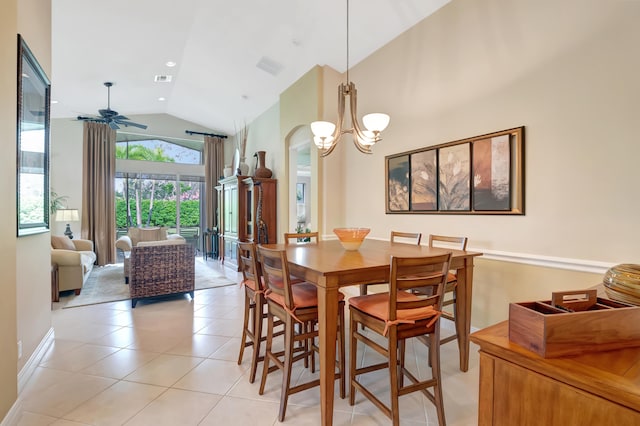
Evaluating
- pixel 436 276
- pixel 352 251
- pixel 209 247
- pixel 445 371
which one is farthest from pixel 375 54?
pixel 209 247

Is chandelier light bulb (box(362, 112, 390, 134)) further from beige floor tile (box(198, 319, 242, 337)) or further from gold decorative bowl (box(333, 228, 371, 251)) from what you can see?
beige floor tile (box(198, 319, 242, 337))

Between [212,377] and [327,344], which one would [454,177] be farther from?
[212,377]

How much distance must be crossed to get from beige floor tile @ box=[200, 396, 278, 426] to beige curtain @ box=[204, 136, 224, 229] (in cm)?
700

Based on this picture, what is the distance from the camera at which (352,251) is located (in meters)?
2.49

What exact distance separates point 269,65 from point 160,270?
3.53m

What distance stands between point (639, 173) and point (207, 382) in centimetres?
331

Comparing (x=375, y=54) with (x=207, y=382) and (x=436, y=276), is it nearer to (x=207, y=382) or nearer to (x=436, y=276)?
(x=436, y=276)

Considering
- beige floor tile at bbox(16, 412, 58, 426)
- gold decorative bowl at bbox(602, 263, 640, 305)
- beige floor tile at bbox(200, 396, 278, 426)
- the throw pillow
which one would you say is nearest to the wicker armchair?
beige floor tile at bbox(16, 412, 58, 426)

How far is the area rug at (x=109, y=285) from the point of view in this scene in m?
4.29

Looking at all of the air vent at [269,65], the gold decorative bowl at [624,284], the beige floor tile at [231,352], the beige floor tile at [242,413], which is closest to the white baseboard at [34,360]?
the beige floor tile at [231,352]

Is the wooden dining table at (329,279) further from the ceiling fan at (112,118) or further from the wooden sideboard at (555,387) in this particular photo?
the ceiling fan at (112,118)

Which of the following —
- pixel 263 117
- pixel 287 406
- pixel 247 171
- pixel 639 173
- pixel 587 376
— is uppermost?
pixel 263 117

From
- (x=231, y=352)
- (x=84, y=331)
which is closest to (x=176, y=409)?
(x=231, y=352)

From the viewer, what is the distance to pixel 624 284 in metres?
1.15
